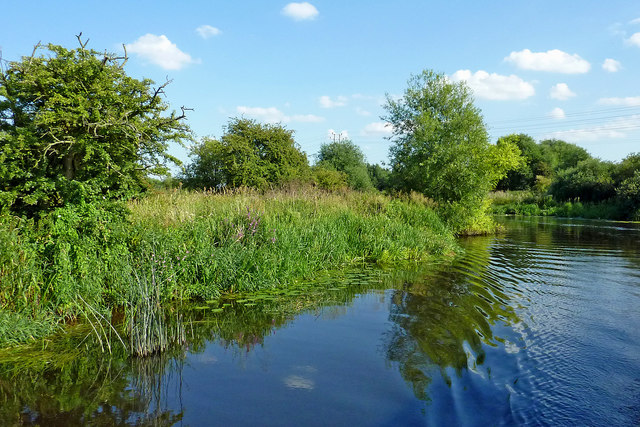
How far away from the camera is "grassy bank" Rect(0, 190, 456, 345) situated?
6.09 meters

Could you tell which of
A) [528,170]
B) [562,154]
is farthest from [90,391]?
[562,154]

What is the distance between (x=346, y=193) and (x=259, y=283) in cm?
926

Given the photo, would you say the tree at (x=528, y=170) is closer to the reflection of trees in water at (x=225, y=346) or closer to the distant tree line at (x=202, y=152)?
the distant tree line at (x=202, y=152)

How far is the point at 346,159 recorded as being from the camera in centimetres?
5331

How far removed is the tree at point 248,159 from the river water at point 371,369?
18755 millimetres

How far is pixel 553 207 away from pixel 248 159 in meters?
34.4

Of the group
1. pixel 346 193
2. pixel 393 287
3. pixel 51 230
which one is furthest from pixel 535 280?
pixel 51 230

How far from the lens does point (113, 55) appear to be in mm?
8500

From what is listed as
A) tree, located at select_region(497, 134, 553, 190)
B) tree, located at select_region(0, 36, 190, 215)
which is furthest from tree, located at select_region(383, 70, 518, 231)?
tree, located at select_region(497, 134, 553, 190)

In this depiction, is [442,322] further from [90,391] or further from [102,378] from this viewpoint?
[90,391]

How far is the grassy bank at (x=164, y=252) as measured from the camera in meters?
6.09

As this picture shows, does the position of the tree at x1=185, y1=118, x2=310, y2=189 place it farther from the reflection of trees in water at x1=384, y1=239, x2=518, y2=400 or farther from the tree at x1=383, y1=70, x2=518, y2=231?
the reflection of trees in water at x1=384, y1=239, x2=518, y2=400

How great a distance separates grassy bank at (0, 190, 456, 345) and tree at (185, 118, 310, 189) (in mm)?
13503

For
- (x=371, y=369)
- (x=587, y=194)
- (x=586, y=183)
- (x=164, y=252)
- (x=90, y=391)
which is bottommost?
(x=371, y=369)
